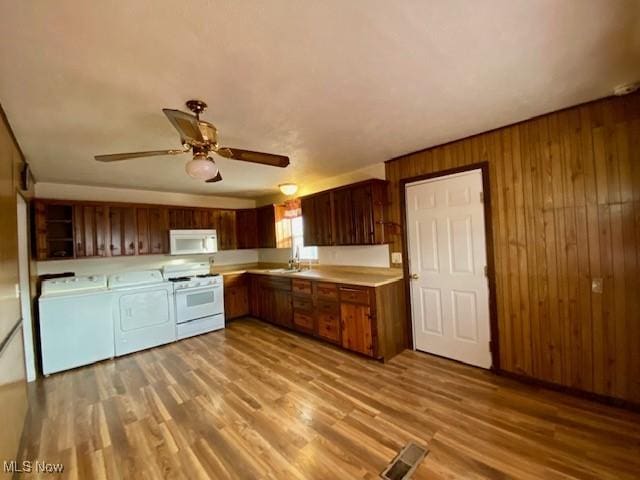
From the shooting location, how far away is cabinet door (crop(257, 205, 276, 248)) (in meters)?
5.26

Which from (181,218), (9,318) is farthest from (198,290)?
(9,318)

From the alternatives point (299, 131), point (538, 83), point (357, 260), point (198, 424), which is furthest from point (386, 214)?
point (198, 424)

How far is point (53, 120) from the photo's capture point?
2.04m

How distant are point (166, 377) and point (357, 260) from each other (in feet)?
9.05

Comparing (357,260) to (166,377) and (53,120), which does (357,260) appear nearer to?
(166,377)

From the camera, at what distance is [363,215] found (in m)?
3.53

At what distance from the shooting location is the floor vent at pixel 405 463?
1.62 metres

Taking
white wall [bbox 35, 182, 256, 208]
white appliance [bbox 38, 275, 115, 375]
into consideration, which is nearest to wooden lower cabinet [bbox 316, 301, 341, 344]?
white appliance [bbox 38, 275, 115, 375]

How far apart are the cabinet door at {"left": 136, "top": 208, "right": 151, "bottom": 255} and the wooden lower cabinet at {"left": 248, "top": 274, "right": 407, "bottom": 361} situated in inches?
87.0

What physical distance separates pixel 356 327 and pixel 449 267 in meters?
1.29

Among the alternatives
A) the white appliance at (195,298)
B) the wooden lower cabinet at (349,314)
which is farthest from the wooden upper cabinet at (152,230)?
the wooden lower cabinet at (349,314)

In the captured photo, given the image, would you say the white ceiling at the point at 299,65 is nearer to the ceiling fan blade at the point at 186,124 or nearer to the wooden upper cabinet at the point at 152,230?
the ceiling fan blade at the point at 186,124

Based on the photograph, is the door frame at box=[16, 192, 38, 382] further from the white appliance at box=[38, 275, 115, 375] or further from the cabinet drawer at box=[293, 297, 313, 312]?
the cabinet drawer at box=[293, 297, 313, 312]

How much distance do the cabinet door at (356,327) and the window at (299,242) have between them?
156 centimetres
